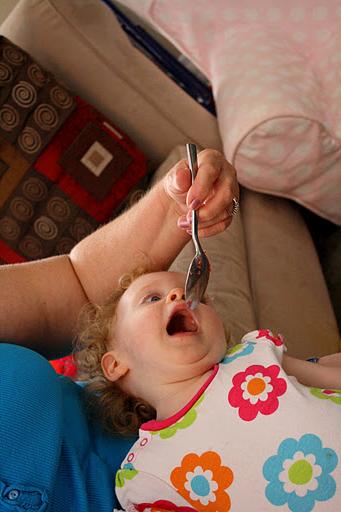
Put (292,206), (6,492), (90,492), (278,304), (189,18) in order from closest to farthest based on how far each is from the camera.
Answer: (6,492) < (90,492) < (278,304) < (292,206) < (189,18)

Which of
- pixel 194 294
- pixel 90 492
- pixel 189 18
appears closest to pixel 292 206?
pixel 189 18

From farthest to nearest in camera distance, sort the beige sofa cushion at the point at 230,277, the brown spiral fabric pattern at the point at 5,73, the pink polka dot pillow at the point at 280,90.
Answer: the brown spiral fabric pattern at the point at 5,73 < the pink polka dot pillow at the point at 280,90 < the beige sofa cushion at the point at 230,277

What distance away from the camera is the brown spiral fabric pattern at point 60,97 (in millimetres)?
1700

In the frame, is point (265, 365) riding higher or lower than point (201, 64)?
lower

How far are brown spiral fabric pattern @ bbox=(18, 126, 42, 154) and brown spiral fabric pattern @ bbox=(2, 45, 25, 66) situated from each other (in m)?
0.18

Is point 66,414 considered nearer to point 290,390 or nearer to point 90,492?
point 90,492

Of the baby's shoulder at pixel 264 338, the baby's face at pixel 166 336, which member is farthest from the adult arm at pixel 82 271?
the baby's shoulder at pixel 264 338

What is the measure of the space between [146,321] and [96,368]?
0.17 meters

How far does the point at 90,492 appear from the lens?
86 centimetres

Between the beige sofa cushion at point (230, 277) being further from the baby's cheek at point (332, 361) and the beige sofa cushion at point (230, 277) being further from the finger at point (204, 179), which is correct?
the finger at point (204, 179)

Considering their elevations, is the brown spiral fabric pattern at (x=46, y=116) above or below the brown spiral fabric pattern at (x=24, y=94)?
below

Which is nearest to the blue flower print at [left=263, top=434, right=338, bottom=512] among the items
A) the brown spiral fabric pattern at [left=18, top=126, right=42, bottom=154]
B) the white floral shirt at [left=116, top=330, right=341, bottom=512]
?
the white floral shirt at [left=116, top=330, right=341, bottom=512]

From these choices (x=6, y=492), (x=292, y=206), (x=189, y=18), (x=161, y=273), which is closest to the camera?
(x=6, y=492)

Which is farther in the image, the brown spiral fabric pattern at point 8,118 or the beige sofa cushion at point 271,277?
the brown spiral fabric pattern at point 8,118
